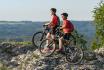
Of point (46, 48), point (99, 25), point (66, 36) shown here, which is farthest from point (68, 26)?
point (99, 25)

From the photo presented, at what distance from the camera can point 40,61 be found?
19.4 metres

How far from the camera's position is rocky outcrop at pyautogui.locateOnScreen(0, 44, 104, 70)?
19109mm

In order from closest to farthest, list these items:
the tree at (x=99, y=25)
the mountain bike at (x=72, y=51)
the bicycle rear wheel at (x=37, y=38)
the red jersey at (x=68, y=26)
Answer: the red jersey at (x=68, y=26) < the mountain bike at (x=72, y=51) < the bicycle rear wheel at (x=37, y=38) < the tree at (x=99, y=25)

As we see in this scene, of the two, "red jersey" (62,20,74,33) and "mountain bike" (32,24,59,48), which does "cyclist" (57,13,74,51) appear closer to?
"red jersey" (62,20,74,33)

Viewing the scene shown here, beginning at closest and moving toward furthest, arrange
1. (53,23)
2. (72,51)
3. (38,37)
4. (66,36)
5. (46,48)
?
(66,36) → (72,51) → (53,23) → (46,48) → (38,37)

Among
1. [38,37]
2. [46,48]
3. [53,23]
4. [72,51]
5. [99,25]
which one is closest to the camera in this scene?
[72,51]

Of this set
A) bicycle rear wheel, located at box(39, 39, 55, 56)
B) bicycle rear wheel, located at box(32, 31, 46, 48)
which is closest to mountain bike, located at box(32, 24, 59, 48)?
bicycle rear wheel, located at box(32, 31, 46, 48)

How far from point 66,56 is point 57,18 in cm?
176

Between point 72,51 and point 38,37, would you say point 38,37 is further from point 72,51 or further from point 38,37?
point 72,51

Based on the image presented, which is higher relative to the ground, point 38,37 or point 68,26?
point 68,26

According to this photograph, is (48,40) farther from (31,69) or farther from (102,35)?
(102,35)

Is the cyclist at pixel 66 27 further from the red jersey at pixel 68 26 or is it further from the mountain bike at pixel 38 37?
the mountain bike at pixel 38 37

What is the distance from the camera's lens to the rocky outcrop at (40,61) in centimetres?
1911

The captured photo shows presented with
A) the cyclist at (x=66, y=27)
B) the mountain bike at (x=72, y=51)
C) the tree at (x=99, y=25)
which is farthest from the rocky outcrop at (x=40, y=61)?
the tree at (x=99, y=25)
